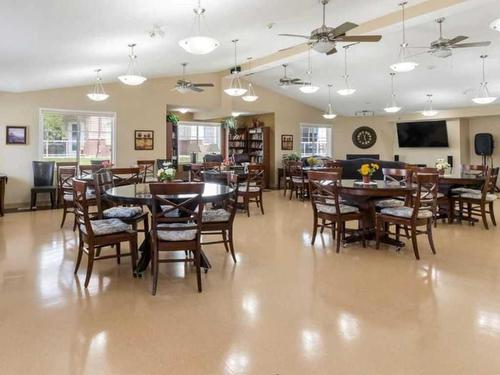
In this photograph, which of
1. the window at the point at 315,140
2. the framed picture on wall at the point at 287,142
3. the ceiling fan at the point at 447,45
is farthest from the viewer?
the window at the point at 315,140

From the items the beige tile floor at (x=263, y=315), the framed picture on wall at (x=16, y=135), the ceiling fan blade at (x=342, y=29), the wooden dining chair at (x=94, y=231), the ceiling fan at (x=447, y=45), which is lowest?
the beige tile floor at (x=263, y=315)

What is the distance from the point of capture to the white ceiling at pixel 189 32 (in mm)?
4289

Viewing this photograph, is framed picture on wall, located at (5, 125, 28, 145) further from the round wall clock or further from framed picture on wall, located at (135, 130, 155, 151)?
the round wall clock

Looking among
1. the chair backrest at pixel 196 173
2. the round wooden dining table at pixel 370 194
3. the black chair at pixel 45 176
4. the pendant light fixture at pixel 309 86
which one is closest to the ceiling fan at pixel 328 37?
the round wooden dining table at pixel 370 194

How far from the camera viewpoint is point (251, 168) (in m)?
A: 7.00

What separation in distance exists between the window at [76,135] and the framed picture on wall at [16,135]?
35cm

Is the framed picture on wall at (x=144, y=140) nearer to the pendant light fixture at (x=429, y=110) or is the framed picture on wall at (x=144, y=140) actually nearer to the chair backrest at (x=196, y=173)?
the chair backrest at (x=196, y=173)

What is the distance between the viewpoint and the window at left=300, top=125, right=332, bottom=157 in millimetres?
12938

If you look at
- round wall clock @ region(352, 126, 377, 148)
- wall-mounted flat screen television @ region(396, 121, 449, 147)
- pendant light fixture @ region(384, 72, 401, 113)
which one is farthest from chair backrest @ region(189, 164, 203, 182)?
wall-mounted flat screen television @ region(396, 121, 449, 147)

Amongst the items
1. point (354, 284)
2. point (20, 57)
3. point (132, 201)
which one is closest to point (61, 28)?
point (20, 57)

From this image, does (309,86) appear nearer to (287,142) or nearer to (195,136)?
(287,142)

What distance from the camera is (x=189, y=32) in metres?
5.53

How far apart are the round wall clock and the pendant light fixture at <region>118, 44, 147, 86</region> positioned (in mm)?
8263

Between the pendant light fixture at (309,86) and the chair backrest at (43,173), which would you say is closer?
the pendant light fixture at (309,86)
